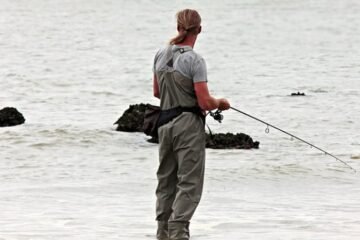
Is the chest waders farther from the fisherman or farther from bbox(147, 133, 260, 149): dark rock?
bbox(147, 133, 260, 149): dark rock

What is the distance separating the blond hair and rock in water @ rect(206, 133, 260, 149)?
8.21 meters

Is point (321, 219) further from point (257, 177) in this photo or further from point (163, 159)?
point (257, 177)

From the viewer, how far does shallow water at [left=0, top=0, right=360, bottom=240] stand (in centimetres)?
1054

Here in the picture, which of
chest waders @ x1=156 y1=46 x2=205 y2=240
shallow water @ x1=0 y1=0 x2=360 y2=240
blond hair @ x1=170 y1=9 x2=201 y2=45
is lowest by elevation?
shallow water @ x1=0 y1=0 x2=360 y2=240

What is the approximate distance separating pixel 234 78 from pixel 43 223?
2229cm

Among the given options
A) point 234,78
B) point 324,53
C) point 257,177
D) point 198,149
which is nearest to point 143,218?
point 198,149

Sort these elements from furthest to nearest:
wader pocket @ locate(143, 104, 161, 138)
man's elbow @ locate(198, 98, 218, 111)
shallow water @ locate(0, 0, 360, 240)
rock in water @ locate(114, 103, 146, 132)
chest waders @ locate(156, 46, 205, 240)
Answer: rock in water @ locate(114, 103, 146, 132) → shallow water @ locate(0, 0, 360, 240) → wader pocket @ locate(143, 104, 161, 138) → chest waders @ locate(156, 46, 205, 240) → man's elbow @ locate(198, 98, 218, 111)

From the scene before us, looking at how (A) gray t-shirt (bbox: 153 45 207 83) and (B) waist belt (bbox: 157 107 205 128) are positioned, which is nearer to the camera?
(A) gray t-shirt (bbox: 153 45 207 83)

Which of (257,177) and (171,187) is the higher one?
(171,187)

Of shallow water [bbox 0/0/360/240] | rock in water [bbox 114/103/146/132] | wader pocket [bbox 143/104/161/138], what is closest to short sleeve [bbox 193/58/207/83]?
wader pocket [bbox 143/104/161/138]

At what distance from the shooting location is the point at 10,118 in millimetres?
18875

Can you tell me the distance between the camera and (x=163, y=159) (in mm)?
8641

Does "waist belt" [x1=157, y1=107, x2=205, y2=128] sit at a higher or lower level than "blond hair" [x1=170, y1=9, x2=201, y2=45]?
lower

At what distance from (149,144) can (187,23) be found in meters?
9.05
